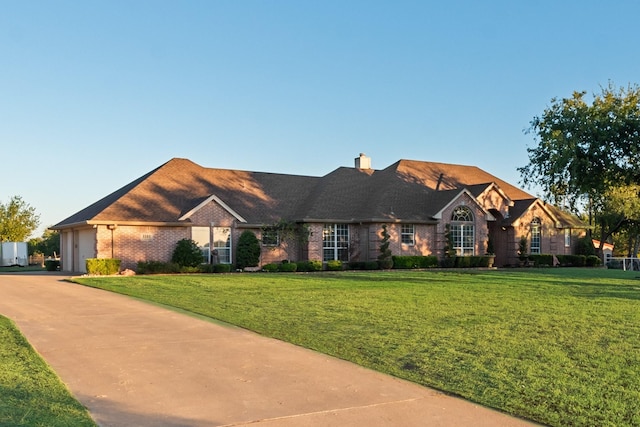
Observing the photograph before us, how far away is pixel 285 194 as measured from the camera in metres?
37.8

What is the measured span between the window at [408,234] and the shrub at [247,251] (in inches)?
363

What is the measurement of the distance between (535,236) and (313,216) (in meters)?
16.5

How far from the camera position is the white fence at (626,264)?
3799 cm

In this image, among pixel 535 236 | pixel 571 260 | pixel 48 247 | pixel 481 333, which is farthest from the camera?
pixel 48 247

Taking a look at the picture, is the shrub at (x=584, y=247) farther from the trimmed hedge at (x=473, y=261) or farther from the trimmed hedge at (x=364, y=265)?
the trimmed hedge at (x=364, y=265)

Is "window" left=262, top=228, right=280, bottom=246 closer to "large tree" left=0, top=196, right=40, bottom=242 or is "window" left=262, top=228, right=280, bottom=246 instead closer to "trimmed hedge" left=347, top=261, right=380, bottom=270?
"trimmed hedge" left=347, top=261, right=380, bottom=270

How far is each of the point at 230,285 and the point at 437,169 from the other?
81.2 feet

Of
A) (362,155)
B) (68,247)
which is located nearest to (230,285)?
(68,247)

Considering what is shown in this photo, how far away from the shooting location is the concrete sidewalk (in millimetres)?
6094

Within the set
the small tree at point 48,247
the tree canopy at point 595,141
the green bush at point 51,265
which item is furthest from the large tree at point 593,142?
the small tree at point 48,247

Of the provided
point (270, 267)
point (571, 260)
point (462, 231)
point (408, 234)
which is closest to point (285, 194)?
point (270, 267)

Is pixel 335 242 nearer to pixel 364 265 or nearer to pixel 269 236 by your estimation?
pixel 364 265

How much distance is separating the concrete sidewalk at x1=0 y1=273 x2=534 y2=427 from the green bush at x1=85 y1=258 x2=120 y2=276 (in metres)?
16.6

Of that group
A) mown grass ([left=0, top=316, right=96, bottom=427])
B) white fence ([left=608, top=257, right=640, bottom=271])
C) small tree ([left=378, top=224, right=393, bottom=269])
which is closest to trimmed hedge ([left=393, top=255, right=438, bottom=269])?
small tree ([left=378, top=224, right=393, bottom=269])
